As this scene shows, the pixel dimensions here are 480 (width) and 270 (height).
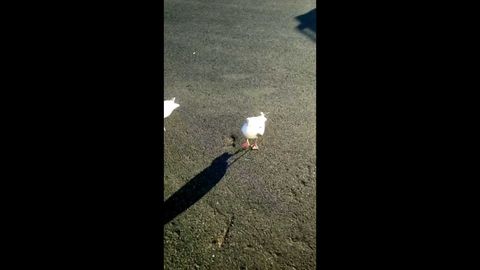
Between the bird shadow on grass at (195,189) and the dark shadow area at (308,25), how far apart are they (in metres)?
4.83

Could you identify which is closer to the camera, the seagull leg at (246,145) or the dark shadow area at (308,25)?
the seagull leg at (246,145)

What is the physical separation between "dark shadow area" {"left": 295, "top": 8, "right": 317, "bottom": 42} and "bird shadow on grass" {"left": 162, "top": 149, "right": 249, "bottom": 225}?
4828 mm

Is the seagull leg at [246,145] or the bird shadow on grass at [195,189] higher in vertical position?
the seagull leg at [246,145]

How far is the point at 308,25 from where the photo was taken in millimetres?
8047

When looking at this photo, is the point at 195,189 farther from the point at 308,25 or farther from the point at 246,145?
the point at 308,25

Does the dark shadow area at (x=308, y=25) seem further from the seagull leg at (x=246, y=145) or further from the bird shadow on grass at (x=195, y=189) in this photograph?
the bird shadow on grass at (x=195, y=189)

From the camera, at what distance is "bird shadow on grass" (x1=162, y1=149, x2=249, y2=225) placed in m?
3.19

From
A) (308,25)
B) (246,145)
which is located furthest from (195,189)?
(308,25)

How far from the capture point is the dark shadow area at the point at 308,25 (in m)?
7.64

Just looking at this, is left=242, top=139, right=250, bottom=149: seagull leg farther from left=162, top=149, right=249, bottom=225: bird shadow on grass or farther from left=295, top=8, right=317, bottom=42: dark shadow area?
left=295, top=8, right=317, bottom=42: dark shadow area

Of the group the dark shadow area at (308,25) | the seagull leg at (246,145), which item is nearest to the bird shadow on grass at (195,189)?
the seagull leg at (246,145)
